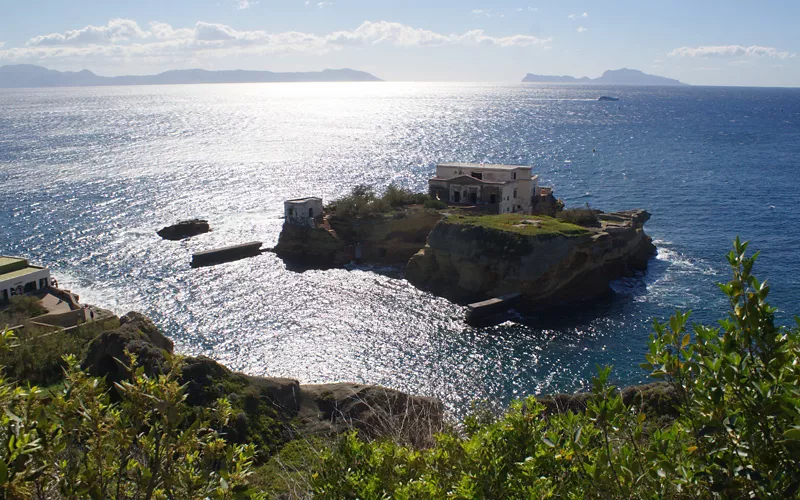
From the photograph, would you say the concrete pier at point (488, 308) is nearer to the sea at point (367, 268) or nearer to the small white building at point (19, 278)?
the sea at point (367, 268)

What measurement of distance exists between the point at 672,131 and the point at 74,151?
133 m

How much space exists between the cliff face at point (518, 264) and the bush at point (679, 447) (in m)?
38.5

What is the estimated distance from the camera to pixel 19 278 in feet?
146

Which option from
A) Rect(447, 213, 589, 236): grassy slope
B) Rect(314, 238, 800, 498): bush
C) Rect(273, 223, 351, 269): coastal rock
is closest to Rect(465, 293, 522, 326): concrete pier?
Rect(447, 213, 589, 236): grassy slope

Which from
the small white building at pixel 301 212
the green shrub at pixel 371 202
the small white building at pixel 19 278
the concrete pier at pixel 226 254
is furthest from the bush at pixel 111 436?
the small white building at pixel 301 212

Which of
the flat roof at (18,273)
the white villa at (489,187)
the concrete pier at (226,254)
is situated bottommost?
the concrete pier at (226,254)

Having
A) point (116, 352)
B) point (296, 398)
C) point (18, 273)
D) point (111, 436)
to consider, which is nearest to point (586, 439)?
point (111, 436)

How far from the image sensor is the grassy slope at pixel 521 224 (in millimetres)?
47625

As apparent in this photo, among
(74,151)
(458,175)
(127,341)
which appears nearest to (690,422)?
(127,341)

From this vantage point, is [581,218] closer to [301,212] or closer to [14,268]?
[301,212]

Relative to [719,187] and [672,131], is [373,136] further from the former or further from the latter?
[719,187]

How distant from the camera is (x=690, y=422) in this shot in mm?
6840

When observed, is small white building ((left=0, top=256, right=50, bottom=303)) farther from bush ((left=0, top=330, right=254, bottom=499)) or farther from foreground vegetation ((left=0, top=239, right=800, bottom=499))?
bush ((left=0, top=330, right=254, bottom=499))

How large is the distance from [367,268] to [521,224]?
14623 millimetres
